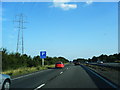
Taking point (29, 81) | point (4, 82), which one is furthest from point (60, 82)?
point (4, 82)

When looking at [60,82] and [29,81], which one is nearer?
[60,82]

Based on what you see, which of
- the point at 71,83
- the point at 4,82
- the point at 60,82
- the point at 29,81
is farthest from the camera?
the point at 29,81

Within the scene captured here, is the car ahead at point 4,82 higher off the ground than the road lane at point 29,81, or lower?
higher

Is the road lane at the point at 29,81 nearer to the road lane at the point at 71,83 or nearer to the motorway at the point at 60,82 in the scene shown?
the motorway at the point at 60,82

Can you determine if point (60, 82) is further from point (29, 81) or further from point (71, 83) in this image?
point (29, 81)

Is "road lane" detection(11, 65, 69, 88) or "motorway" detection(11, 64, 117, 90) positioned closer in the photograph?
"motorway" detection(11, 64, 117, 90)

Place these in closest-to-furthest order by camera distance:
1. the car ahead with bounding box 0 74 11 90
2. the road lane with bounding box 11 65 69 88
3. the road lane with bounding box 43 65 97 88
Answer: the car ahead with bounding box 0 74 11 90
the road lane with bounding box 43 65 97 88
the road lane with bounding box 11 65 69 88

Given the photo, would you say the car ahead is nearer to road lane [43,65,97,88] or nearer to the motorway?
the motorway

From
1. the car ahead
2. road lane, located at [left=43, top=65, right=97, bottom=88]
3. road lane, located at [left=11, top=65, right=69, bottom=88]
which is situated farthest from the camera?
road lane, located at [left=11, top=65, right=69, bottom=88]

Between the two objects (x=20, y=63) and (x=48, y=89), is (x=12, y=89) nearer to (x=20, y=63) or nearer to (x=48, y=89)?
(x=48, y=89)

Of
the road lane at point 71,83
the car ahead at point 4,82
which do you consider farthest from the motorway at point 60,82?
the car ahead at point 4,82

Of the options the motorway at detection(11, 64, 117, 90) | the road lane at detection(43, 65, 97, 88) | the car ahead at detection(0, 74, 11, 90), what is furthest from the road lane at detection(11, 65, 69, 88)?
the car ahead at detection(0, 74, 11, 90)

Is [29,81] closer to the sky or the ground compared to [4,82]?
closer to the ground

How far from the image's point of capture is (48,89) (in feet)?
39.7
